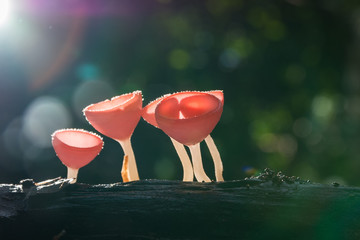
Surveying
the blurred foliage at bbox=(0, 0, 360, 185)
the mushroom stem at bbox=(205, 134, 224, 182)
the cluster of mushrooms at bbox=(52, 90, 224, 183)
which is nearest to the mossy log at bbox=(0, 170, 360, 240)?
the cluster of mushrooms at bbox=(52, 90, 224, 183)

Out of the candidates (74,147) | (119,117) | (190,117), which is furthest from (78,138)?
(190,117)

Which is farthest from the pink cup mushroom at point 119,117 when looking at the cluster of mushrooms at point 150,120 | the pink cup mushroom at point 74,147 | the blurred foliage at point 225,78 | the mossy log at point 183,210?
the blurred foliage at point 225,78

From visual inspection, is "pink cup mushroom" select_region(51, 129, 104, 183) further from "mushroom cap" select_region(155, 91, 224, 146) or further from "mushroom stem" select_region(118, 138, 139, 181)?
"mushroom cap" select_region(155, 91, 224, 146)

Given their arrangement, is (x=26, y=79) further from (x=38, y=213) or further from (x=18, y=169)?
(x=38, y=213)

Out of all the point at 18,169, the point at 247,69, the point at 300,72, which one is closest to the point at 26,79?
the point at 18,169

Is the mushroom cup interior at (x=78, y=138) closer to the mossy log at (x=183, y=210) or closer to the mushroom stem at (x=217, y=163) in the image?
the mossy log at (x=183, y=210)

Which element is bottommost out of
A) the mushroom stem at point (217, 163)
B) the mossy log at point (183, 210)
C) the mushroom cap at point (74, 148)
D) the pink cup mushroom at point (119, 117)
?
the mossy log at point (183, 210)

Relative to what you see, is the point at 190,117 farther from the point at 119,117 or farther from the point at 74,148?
the point at 74,148

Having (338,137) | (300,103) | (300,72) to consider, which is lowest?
(338,137)
